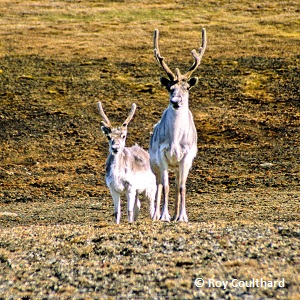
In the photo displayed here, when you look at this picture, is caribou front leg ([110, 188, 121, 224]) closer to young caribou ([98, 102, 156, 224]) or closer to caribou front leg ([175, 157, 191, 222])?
young caribou ([98, 102, 156, 224])

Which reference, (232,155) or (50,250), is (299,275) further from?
(232,155)

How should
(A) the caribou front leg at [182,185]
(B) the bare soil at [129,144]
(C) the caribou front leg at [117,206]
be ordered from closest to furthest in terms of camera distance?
(B) the bare soil at [129,144] → (A) the caribou front leg at [182,185] → (C) the caribou front leg at [117,206]

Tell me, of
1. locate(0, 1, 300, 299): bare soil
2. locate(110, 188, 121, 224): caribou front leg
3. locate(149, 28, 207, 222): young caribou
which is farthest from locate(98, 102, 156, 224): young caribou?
locate(149, 28, 207, 222): young caribou

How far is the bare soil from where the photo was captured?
9.23m

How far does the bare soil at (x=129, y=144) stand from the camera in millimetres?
9234

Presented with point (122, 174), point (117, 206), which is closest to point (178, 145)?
point (122, 174)

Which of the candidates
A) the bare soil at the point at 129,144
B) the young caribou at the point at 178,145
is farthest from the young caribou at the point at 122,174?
the young caribou at the point at 178,145

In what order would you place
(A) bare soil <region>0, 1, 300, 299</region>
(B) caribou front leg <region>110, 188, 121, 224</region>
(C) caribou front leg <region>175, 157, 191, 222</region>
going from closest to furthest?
(A) bare soil <region>0, 1, 300, 299</region>, (C) caribou front leg <region>175, 157, 191, 222</region>, (B) caribou front leg <region>110, 188, 121, 224</region>

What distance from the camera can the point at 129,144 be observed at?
28.2 m

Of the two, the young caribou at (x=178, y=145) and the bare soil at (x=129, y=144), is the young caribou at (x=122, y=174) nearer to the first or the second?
the bare soil at (x=129, y=144)

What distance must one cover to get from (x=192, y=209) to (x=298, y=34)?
29319mm

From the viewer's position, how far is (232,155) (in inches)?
1056

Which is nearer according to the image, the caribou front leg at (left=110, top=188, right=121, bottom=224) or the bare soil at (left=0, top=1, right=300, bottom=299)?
the bare soil at (left=0, top=1, right=300, bottom=299)

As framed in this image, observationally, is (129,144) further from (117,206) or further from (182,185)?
(182,185)
